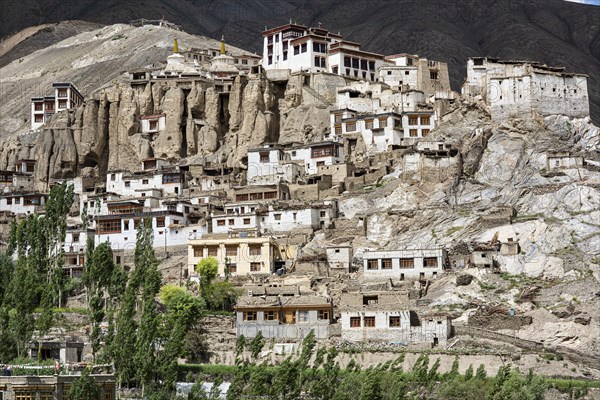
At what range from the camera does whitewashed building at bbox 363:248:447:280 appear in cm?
7350

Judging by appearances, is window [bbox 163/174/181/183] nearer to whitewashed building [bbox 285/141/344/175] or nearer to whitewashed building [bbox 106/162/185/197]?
whitewashed building [bbox 106/162/185/197]

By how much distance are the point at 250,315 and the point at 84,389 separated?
24033 millimetres

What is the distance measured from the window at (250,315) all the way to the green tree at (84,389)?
23020mm

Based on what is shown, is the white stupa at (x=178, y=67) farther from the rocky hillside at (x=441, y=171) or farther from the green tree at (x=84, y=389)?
the green tree at (x=84, y=389)

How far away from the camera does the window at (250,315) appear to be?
2739 inches

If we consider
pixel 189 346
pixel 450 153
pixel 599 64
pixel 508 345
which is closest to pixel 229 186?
pixel 450 153

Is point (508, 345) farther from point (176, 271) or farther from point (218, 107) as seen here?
point (218, 107)

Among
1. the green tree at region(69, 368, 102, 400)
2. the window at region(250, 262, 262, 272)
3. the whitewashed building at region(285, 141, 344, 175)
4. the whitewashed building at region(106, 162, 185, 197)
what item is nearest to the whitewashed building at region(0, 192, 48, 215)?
the whitewashed building at region(106, 162, 185, 197)

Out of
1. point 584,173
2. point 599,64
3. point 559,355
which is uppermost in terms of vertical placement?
point 599,64

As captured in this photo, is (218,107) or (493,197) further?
(218,107)

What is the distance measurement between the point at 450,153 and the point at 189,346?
2663cm

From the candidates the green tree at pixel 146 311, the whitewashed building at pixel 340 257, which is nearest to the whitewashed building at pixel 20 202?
the green tree at pixel 146 311

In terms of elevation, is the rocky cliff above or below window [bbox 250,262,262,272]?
above

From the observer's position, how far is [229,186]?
94.3 meters
